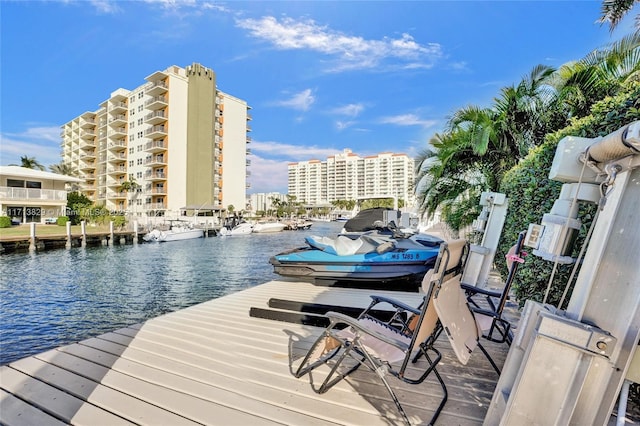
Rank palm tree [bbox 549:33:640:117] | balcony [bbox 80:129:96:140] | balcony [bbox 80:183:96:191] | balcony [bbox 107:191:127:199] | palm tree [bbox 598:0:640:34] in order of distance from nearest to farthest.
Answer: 1. palm tree [bbox 549:33:640:117]
2. palm tree [bbox 598:0:640:34]
3. balcony [bbox 107:191:127:199]
4. balcony [bbox 80:183:96:191]
5. balcony [bbox 80:129:96:140]

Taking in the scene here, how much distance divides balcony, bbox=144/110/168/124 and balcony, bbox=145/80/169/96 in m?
2.40

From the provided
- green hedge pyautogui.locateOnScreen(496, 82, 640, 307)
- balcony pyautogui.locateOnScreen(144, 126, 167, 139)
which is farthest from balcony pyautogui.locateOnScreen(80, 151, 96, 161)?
green hedge pyautogui.locateOnScreen(496, 82, 640, 307)

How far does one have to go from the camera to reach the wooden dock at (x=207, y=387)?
5.94 ft

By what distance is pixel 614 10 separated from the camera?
620 centimetres

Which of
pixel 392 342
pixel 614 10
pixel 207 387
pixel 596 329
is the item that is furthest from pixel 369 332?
pixel 614 10

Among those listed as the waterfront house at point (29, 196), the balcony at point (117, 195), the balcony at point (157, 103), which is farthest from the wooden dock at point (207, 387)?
the balcony at point (117, 195)

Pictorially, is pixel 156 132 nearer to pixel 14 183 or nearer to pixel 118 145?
pixel 118 145

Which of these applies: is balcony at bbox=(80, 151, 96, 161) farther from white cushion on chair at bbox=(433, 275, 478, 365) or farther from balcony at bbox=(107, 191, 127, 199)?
white cushion on chair at bbox=(433, 275, 478, 365)

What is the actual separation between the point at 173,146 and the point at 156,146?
2.35 m

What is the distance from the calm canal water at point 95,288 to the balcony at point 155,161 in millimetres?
25896

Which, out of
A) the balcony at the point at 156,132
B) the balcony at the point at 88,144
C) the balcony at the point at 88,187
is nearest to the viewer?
the balcony at the point at 156,132

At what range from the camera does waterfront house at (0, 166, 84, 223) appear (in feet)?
82.4

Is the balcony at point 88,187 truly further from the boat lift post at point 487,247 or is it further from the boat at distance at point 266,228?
the boat lift post at point 487,247

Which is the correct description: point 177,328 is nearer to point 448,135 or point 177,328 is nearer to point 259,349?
point 259,349
